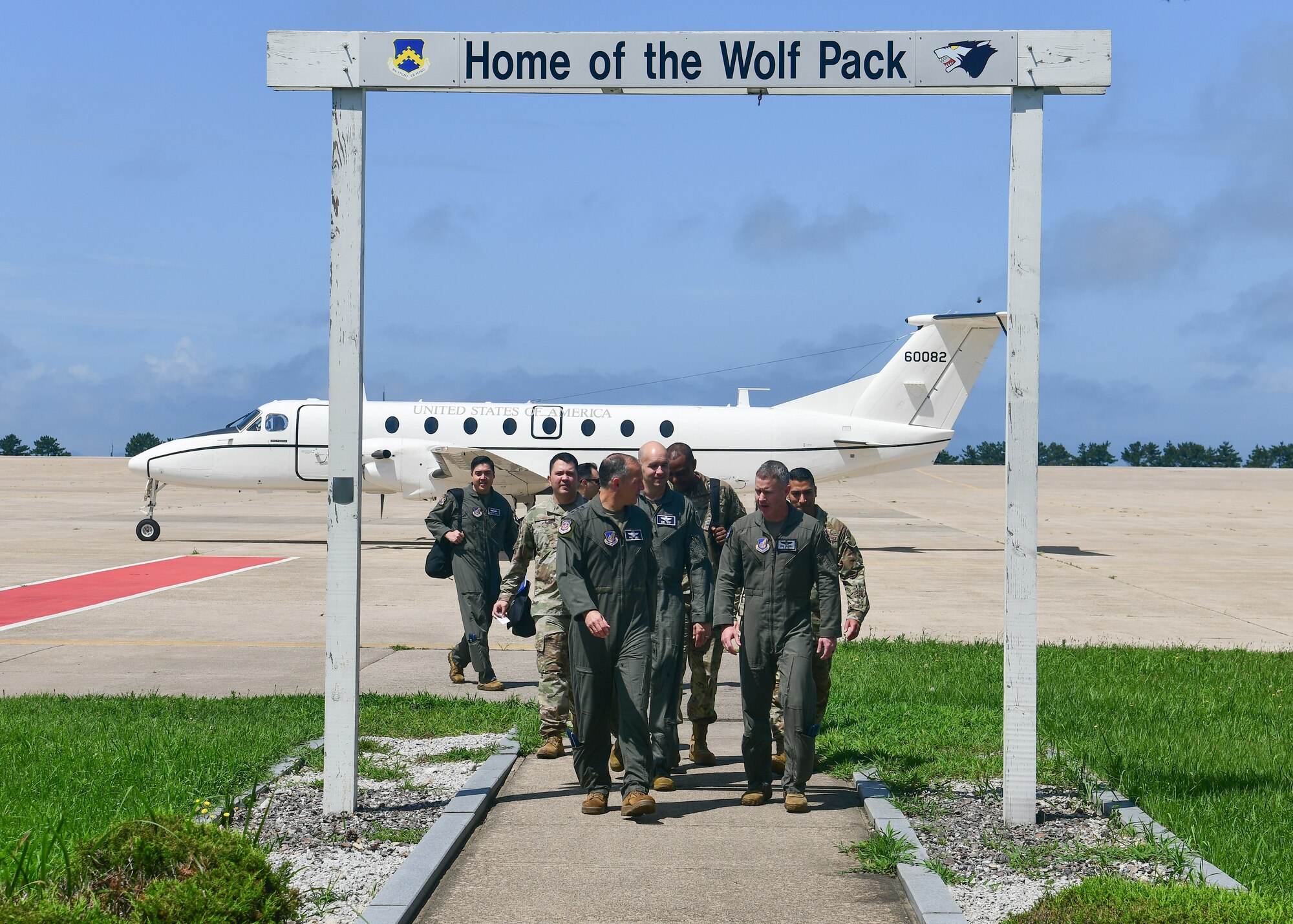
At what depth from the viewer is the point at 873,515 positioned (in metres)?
37.6

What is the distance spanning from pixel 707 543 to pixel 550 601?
49.2 inches

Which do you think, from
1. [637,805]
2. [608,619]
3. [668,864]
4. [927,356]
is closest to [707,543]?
[608,619]

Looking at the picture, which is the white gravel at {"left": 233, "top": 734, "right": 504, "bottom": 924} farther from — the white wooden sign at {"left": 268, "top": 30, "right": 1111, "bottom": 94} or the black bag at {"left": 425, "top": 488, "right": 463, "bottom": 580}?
the white wooden sign at {"left": 268, "top": 30, "right": 1111, "bottom": 94}

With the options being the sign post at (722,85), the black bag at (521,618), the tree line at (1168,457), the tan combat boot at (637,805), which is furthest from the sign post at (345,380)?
the tree line at (1168,457)

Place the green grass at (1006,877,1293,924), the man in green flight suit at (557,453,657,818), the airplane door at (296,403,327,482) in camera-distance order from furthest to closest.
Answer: the airplane door at (296,403,327,482) < the man in green flight suit at (557,453,657,818) < the green grass at (1006,877,1293,924)

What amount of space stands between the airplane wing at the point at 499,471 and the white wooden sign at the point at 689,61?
58.4ft

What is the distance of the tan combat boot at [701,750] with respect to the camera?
27.3 feet

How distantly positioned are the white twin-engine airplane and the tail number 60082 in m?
0.02

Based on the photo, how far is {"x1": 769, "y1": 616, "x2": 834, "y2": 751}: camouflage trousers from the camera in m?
7.36

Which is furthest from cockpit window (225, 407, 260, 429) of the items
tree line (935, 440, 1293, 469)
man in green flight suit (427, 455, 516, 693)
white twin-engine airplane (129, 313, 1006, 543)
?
tree line (935, 440, 1293, 469)

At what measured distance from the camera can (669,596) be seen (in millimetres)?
7348

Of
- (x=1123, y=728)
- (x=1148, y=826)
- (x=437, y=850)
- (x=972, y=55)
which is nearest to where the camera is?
(x=437, y=850)

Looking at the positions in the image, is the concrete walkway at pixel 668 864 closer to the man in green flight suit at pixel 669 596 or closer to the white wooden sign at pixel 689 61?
the man in green flight suit at pixel 669 596

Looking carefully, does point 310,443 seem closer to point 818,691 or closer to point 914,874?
point 818,691
